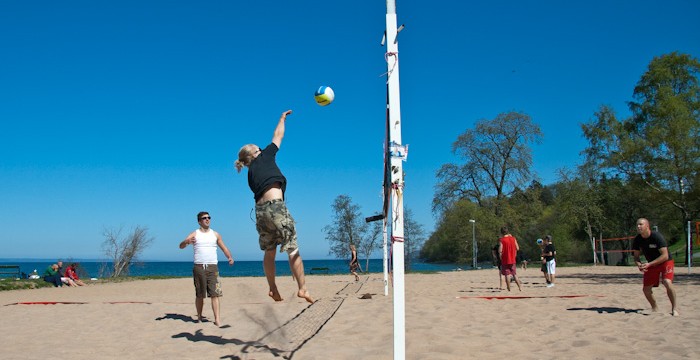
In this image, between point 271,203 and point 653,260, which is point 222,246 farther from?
point 653,260

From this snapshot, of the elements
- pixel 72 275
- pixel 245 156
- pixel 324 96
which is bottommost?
pixel 72 275

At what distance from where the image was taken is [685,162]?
19109 millimetres

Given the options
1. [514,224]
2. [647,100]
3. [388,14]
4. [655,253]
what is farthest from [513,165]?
[388,14]

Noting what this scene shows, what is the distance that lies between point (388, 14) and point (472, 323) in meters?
4.95

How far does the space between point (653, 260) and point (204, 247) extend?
6.79 m

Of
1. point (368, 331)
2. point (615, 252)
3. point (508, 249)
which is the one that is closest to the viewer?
point (368, 331)

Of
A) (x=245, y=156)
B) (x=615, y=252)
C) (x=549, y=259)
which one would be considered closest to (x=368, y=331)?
(x=245, y=156)

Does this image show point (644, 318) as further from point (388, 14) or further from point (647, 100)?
point (647, 100)

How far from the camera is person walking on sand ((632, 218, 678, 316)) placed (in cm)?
774

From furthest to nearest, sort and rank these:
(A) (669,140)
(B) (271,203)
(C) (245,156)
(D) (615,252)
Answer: (D) (615,252), (A) (669,140), (C) (245,156), (B) (271,203)

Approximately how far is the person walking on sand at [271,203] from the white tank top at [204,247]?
2918mm

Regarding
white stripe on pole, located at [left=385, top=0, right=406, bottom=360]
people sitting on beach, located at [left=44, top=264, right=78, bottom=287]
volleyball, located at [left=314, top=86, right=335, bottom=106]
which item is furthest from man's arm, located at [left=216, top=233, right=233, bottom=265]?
people sitting on beach, located at [left=44, top=264, right=78, bottom=287]

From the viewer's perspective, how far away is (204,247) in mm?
7785

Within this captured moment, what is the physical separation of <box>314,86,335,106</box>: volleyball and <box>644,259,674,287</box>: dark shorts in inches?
238
